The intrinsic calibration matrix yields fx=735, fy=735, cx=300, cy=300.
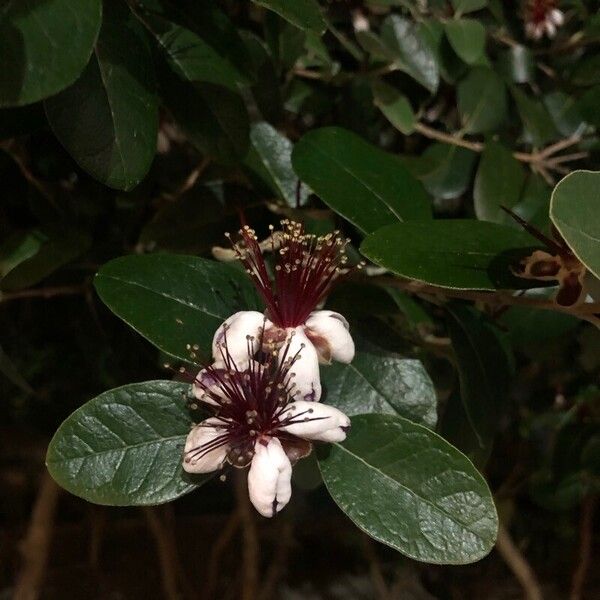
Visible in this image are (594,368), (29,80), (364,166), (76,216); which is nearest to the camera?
(29,80)

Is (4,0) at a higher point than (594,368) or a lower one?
higher

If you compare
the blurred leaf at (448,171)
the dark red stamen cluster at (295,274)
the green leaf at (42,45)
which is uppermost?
the green leaf at (42,45)

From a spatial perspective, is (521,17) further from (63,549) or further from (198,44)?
(63,549)

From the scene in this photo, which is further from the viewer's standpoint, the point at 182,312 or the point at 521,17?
the point at 521,17

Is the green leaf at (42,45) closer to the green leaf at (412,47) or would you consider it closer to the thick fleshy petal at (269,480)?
the thick fleshy petal at (269,480)

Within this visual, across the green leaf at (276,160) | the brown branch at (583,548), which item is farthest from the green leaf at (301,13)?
the brown branch at (583,548)

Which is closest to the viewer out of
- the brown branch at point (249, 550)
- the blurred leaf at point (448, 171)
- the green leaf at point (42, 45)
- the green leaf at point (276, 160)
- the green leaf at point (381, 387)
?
the green leaf at point (42, 45)

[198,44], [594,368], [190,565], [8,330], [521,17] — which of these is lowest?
[190,565]

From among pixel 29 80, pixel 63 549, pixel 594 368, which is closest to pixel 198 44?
pixel 29 80
